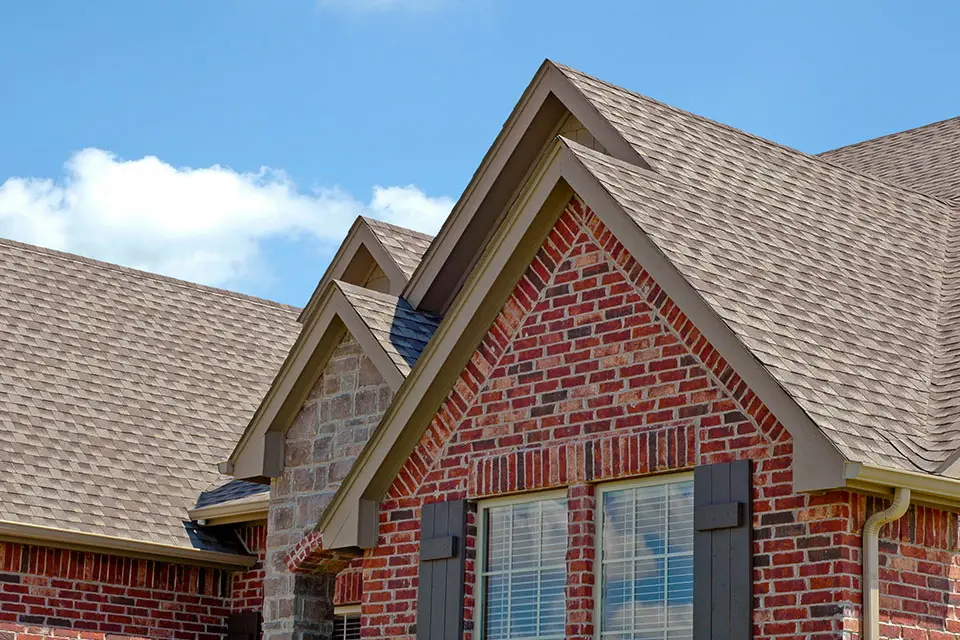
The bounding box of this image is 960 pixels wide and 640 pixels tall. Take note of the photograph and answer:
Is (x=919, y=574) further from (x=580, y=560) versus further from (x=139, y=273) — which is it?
(x=139, y=273)

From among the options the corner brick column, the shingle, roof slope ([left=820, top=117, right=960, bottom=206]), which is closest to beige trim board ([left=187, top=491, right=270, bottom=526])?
the shingle

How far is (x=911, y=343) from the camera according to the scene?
458 inches

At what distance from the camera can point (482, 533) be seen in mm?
11469

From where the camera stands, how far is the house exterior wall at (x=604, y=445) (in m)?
9.37

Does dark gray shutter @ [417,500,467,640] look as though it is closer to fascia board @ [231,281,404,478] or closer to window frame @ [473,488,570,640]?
window frame @ [473,488,570,640]

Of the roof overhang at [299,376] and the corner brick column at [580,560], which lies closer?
the corner brick column at [580,560]

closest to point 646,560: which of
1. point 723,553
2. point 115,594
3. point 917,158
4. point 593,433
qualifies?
point 723,553

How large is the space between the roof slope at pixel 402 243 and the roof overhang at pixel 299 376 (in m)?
1.38

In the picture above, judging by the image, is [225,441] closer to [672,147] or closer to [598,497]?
[672,147]

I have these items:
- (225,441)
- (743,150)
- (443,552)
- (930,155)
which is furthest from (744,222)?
(225,441)

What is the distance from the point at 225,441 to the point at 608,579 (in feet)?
30.1

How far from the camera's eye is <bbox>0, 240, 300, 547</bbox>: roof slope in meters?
16.5

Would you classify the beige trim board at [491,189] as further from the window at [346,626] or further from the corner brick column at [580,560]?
the corner brick column at [580,560]

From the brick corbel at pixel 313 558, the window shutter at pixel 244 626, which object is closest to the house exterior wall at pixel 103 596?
the window shutter at pixel 244 626
